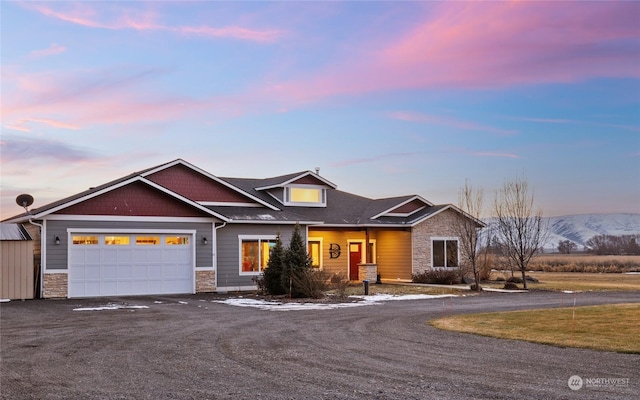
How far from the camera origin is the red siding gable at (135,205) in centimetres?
2553

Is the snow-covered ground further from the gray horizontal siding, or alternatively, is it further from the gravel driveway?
the gray horizontal siding

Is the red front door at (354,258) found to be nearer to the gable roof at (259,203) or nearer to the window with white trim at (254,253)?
the gable roof at (259,203)

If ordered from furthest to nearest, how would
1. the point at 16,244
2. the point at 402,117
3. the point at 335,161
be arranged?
the point at 335,161
the point at 402,117
the point at 16,244

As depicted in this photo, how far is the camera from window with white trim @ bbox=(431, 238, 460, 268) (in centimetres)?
3616

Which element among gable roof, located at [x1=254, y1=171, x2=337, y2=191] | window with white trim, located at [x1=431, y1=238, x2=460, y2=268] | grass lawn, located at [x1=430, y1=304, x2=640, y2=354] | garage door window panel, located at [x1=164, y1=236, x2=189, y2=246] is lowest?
grass lawn, located at [x1=430, y1=304, x2=640, y2=354]

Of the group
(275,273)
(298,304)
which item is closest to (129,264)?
(275,273)

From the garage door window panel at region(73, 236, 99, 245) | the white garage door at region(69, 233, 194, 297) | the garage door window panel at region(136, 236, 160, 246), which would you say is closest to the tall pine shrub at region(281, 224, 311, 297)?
the white garage door at region(69, 233, 194, 297)

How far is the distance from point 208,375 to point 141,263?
1751cm

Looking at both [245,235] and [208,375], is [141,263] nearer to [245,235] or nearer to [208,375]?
[245,235]

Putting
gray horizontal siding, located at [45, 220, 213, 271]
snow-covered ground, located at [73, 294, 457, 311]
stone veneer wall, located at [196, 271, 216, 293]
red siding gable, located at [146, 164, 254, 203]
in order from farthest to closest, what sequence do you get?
red siding gable, located at [146, 164, 254, 203], stone veneer wall, located at [196, 271, 216, 293], gray horizontal siding, located at [45, 220, 213, 271], snow-covered ground, located at [73, 294, 457, 311]

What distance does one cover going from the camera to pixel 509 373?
9.91 meters

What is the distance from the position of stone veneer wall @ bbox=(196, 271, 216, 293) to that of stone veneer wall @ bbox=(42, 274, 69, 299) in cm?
509

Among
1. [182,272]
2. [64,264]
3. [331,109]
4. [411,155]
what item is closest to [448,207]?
[411,155]

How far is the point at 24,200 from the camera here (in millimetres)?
28094
